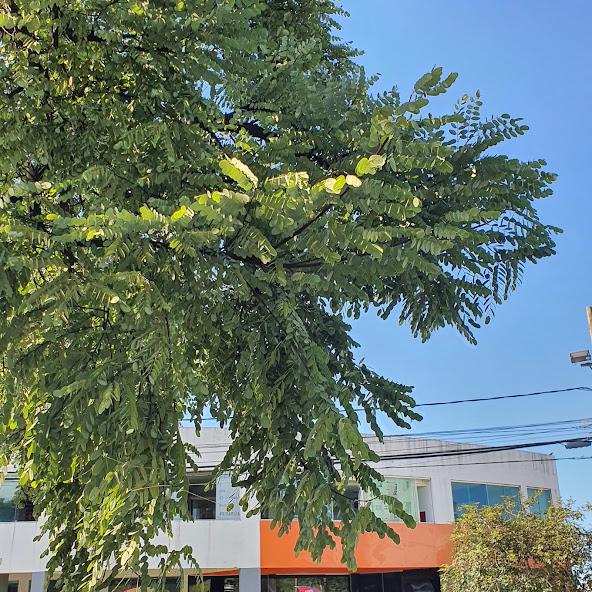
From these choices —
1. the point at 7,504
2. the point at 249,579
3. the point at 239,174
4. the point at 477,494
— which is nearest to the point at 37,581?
the point at 7,504

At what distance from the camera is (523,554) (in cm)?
1622

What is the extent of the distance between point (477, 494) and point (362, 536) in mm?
4365

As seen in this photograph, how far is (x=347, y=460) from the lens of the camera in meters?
3.61

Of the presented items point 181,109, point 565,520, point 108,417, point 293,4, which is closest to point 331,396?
point 108,417

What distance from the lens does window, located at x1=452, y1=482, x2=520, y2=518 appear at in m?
21.2

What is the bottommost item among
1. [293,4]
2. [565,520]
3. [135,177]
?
[565,520]

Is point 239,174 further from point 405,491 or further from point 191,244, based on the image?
point 405,491

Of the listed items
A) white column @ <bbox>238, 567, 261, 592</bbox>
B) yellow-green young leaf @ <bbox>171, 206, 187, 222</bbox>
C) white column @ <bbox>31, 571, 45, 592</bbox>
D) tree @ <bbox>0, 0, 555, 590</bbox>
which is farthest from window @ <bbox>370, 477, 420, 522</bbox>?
yellow-green young leaf @ <bbox>171, 206, 187, 222</bbox>

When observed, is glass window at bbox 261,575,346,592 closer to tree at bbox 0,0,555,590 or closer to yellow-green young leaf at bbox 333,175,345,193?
tree at bbox 0,0,555,590

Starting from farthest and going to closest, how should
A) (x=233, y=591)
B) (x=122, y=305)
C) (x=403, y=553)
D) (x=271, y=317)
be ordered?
1. (x=403, y=553)
2. (x=233, y=591)
3. (x=271, y=317)
4. (x=122, y=305)

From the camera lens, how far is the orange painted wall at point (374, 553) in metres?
17.8

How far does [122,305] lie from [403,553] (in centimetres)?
1838

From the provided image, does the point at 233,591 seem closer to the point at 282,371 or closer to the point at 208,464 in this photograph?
the point at 208,464

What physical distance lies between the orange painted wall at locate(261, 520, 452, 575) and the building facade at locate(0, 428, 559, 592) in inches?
1.1
